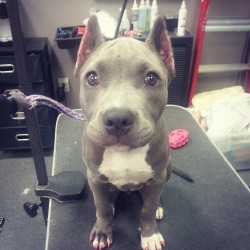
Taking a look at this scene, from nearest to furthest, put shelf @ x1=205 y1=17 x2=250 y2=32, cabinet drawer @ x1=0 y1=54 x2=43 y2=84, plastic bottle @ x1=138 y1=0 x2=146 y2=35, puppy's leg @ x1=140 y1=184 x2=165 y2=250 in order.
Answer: puppy's leg @ x1=140 y1=184 x2=165 y2=250
cabinet drawer @ x1=0 y1=54 x2=43 y2=84
plastic bottle @ x1=138 y1=0 x2=146 y2=35
shelf @ x1=205 y1=17 x2=250 y2=32

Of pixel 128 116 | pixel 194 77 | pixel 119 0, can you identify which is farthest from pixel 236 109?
pixel 128 116

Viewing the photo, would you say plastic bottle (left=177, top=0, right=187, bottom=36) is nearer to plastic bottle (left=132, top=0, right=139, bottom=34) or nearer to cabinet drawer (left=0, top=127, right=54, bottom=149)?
plastic bottle (left=132, top=0, right=139, bottom=34)

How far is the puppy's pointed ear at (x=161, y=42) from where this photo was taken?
0.87 m

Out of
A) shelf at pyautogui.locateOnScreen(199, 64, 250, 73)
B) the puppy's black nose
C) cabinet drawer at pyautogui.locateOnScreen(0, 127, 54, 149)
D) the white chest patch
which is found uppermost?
the puppy's black nose

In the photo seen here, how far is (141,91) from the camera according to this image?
0.81 metres

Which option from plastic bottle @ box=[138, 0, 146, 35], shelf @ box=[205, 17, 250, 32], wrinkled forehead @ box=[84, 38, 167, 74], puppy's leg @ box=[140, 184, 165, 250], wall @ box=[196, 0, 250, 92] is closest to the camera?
wrinkled forehead @ box=[84, 38, 167, 74]

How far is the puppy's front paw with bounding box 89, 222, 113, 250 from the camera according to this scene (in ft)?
3.33

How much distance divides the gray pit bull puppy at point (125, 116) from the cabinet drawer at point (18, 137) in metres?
1.26

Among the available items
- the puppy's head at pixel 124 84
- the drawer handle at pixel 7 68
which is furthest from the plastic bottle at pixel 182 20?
the puppy's head at pixel 124 84

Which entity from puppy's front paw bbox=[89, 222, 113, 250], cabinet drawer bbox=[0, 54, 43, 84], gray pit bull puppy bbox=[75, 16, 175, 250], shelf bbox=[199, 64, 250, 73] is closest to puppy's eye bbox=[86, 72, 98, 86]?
gray pit bull puppy bbox=[75, 16, 175, 250]

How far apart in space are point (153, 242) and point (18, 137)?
149 centimetres

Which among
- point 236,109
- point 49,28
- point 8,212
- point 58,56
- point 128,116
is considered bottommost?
point 8,212

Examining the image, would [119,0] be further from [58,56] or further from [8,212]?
[8,212]

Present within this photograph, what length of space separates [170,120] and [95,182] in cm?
91
